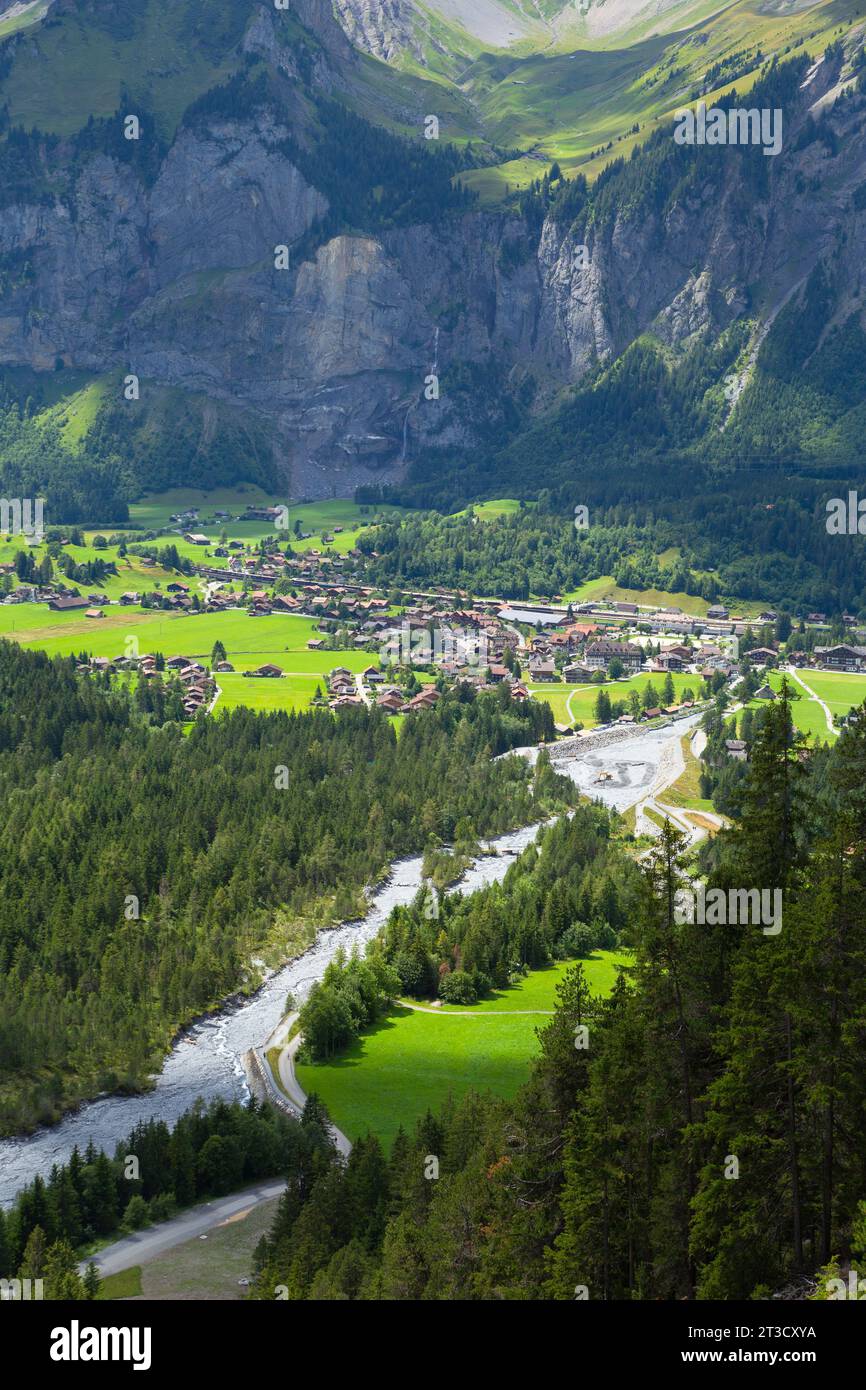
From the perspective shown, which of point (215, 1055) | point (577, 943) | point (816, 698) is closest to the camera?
point (215, 1055)

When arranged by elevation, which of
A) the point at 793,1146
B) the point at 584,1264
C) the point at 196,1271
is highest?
the point at 793,1146

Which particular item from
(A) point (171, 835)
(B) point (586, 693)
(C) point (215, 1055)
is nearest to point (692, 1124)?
(C) point (215, 1055)

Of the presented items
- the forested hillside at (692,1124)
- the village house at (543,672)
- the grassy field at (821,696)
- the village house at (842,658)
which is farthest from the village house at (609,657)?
the forested hillside at (692,1124)

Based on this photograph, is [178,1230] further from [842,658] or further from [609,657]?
[842,658]

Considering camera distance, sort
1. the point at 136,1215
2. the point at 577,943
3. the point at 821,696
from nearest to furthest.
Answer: the point at 136,1215
the point at 577,943
the point at 821,696

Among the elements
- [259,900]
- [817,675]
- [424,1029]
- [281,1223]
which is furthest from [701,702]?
[281,1223]

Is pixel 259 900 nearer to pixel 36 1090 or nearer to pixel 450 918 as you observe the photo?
pixel 450 918

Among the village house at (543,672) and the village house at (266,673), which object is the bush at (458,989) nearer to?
the village house at (266,673)
